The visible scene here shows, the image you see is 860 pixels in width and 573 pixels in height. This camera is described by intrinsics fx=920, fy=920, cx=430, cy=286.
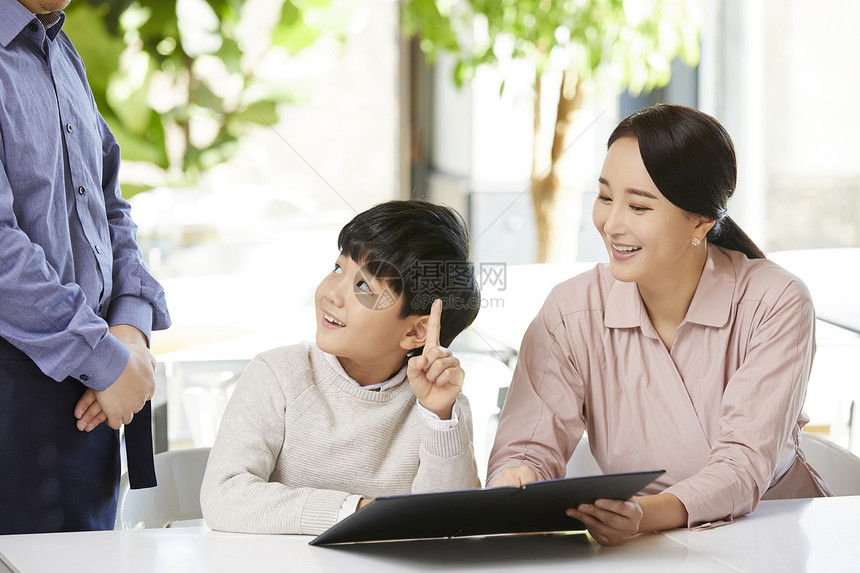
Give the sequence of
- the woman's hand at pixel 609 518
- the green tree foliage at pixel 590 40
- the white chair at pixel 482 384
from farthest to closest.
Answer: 1. the green tree foliage at pixel 590 40
2. the white chair at pixel 482 384
3. the woman's hand at pixel 609 518

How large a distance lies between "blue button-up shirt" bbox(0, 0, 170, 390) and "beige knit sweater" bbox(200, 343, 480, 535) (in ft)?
0.59

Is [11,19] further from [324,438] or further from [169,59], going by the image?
[169,59]

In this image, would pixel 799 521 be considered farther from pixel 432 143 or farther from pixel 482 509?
pixel 432 143

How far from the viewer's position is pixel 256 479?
108 cm

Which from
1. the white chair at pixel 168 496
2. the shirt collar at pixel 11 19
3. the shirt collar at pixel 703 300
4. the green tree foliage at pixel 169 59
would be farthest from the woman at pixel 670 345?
the green tree foliage at pixel 169 59

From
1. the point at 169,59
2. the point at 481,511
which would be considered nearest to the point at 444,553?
the point at 481,511

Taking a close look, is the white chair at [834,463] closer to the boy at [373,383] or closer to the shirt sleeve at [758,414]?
the shirt sleeve at [758,414]

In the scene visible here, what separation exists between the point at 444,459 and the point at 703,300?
43 cm

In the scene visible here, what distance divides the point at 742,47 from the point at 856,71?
0.44m

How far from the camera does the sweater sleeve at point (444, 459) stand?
111cm

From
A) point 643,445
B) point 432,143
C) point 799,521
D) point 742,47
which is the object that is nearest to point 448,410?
point 643,445

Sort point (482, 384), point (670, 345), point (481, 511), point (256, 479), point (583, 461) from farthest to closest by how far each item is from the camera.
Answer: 1. point (482, 384)
2. point (583, 461)
3. point (670, 345)
4. point (256, 479)
5. point (481, 511)

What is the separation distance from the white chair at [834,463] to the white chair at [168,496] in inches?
35.8

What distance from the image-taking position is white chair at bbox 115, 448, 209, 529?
Answer: 1.28m
